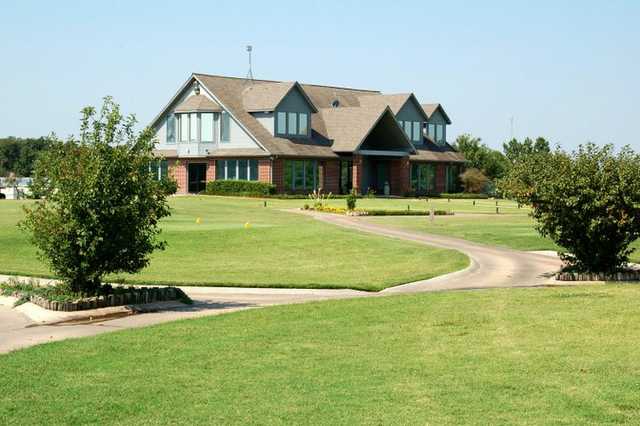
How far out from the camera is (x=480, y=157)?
8831 cm

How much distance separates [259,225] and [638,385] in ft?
103

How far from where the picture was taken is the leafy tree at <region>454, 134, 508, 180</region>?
88.1m

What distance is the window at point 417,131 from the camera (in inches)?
3111

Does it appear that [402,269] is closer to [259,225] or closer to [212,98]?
[259,225]

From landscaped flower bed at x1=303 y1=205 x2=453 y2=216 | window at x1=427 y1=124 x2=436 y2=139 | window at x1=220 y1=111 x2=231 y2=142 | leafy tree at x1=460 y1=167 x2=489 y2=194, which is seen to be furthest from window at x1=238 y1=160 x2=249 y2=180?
leafy tree at x1=460 y1=167 x2=489 y2=194

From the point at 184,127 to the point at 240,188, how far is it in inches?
300

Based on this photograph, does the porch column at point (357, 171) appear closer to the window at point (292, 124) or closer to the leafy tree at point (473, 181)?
the window at point (292, 124)

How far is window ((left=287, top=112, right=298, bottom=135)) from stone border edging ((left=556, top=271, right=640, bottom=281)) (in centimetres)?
4593

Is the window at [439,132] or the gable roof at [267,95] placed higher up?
the gable roof at [267,95]

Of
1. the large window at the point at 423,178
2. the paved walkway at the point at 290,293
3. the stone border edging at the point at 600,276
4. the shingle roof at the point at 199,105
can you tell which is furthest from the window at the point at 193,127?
the stone border edging at the point at 600,276

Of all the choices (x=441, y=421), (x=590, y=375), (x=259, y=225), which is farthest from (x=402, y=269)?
(x=441, y=421)

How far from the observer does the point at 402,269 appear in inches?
1121

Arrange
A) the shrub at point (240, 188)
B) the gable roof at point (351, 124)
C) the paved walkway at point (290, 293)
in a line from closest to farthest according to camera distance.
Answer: the paved walkway at point (290, 293), the shrub at point (240, 188), the gable roof at point (351, 124)

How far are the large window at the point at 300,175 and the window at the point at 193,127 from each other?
24.6 feet
